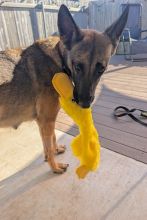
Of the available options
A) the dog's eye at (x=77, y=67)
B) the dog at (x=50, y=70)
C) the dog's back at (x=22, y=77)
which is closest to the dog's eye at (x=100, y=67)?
the dog at (x=50, y=70)

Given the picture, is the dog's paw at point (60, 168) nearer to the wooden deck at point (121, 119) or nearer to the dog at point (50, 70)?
the dog at point (50, 70)

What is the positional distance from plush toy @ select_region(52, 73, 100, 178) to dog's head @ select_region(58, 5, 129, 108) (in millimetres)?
88

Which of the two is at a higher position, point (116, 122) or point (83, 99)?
point (83, 99)

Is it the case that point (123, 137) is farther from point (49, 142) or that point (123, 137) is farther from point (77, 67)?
point (77, 67)

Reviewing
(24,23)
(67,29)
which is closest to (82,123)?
(67,29)

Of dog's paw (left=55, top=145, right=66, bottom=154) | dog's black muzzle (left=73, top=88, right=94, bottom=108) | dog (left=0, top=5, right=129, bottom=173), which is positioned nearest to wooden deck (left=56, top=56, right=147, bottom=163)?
dog's paw (left=55, top=145, right=66, bottom=154)

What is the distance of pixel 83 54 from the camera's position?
5.17 feet

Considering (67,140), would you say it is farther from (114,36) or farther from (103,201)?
(114,36)

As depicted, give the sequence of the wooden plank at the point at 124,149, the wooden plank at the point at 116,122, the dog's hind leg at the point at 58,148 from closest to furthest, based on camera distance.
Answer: the wooden plank at the point at 124,149 → the dog's hind leg at the point at 58,148 → the wooden plank at the point at 116,122

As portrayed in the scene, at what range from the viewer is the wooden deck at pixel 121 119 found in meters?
2.39

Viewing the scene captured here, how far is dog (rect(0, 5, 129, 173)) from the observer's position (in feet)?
5.22

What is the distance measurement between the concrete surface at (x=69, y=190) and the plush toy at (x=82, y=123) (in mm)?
228

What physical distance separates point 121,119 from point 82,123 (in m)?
1.30

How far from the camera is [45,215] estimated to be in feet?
5.49
